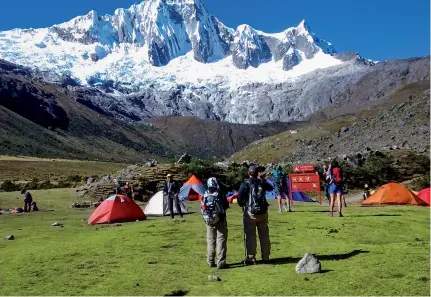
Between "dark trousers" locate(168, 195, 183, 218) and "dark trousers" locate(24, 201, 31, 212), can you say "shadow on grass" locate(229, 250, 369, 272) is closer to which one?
"dark trousers" locate(168, 195, 183, 218)

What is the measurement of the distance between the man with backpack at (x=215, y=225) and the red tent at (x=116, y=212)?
1235cm

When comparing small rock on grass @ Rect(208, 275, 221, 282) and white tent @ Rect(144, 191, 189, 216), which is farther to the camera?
white tent @ Rect(144, 191, 189, 216)

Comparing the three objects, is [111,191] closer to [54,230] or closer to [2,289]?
[54,230]

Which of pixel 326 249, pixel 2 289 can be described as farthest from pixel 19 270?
pixel 326 249

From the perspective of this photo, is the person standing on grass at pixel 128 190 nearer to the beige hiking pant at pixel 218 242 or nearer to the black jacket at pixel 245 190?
the beige hiking pant at pixel 218 242

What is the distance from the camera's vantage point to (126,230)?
2000cm

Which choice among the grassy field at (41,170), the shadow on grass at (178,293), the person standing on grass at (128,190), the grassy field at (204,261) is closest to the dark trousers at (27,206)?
the person standing on grass at (128,190)

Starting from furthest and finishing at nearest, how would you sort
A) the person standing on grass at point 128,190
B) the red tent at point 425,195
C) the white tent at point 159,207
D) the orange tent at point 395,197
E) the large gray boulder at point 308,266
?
1. the person standing on grass at point 128,190
2. the red tent at point 425,195
3. the orange tent at point 395,197
4. the white tent at point 159,207
5. the large gray boulder at point 308,266

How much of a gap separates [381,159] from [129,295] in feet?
136

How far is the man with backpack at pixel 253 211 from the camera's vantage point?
1331 centimetres

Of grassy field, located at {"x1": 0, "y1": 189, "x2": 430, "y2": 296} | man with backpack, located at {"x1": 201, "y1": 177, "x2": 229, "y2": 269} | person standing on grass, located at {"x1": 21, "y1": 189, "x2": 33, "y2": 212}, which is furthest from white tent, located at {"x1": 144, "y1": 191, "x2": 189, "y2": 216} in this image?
man with backpack, located at {"x1": 201, "y1": 177, "x2": 229, "y2": 269}

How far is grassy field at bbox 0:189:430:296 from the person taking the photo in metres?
11.0

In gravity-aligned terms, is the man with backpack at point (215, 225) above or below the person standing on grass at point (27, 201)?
below

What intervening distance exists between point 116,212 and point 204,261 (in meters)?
12.0
